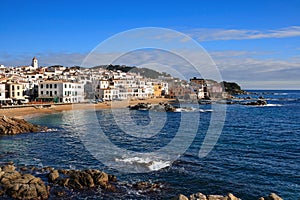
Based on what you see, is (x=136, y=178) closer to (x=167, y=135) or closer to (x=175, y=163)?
(x=175, y=163)

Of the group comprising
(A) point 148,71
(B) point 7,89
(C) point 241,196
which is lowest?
(C) point 241,196

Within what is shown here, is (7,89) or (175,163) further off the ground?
(7,89)

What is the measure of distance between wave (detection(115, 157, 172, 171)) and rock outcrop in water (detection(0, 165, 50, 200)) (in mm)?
7484

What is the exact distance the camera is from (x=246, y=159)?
79.3 ft

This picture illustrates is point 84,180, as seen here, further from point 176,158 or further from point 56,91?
point 56,91

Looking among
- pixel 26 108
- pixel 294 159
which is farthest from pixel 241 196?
pixel 26 108

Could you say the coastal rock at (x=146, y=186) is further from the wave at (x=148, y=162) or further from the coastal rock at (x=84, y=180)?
the wave at (x=148, y=162)

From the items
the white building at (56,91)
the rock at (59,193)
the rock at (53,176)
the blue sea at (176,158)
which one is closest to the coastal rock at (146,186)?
the blue sea at (176,158)

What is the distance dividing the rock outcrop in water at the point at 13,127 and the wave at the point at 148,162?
18403mm

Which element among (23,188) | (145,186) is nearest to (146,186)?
(145,186)

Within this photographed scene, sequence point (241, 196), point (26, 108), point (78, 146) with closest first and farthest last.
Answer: point (241, 196), point (78, 146), point (26, 108)

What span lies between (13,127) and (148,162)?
2155 cm

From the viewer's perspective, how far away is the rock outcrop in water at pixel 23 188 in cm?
1555

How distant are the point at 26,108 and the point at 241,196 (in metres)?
52.9
